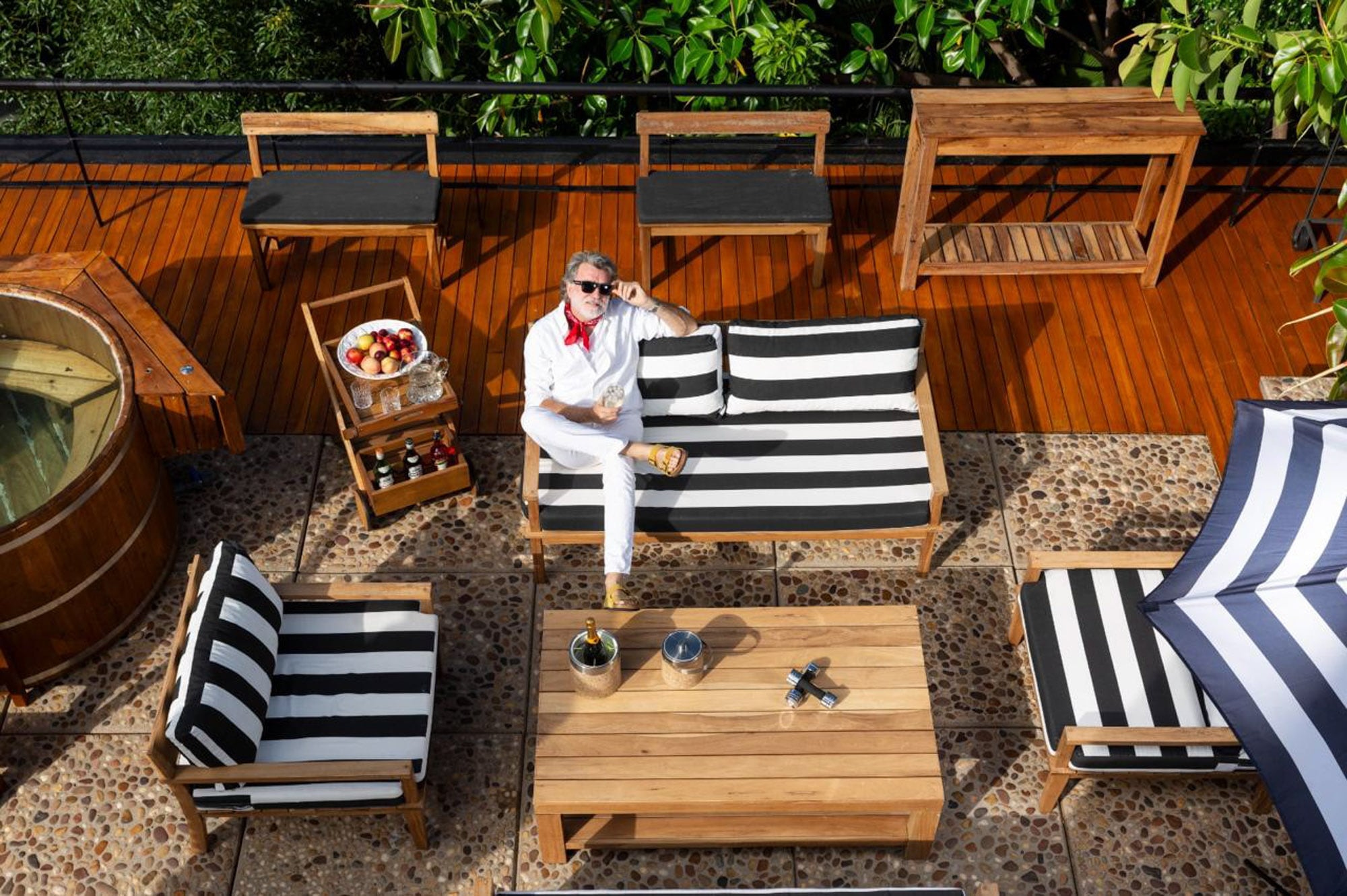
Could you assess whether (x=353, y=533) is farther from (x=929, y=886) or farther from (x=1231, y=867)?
(x=1231, y=867)

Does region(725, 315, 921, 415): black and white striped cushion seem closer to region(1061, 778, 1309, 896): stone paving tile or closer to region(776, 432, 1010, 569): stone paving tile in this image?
region(776, 432, 1010, 569): stone paving tile

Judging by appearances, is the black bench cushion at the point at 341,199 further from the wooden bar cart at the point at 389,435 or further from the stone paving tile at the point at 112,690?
the stone paving tile at the point at 112,690

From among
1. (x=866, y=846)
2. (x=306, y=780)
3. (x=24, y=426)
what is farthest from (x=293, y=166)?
(x=866, y=846)

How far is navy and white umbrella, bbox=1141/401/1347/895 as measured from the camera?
3559 millimetres

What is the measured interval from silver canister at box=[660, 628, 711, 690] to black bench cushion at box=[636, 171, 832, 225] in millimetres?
2623

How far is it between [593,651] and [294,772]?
3.74 ft

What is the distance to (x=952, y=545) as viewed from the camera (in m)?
5.92

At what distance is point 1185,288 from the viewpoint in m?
7.08

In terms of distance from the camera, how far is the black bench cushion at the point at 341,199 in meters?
6.61

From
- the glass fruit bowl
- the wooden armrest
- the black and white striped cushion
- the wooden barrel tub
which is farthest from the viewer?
the glass fruit bowl

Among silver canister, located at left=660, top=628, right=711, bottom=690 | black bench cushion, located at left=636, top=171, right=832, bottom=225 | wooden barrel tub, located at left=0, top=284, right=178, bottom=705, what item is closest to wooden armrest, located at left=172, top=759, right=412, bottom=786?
silver canister, located at left=660, top=628, right=711, bottom=690

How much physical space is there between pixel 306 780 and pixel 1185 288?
17.5 ft

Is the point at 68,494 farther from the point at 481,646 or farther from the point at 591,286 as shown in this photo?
the point at 591,286

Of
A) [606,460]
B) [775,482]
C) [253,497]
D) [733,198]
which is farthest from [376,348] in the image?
[733,198]
